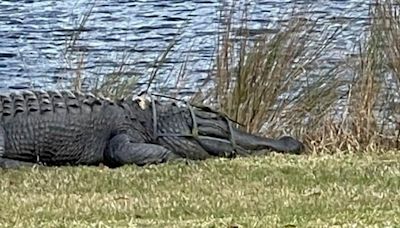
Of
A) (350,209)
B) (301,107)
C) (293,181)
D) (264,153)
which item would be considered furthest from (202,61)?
(350,209)

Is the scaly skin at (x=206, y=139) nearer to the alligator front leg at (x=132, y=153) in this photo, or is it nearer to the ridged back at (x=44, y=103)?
the alligator front leg at (x=132, y=153)

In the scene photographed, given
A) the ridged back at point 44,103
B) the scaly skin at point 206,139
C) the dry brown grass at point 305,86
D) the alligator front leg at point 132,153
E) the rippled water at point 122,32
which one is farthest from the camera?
the rippled water at point 122,32

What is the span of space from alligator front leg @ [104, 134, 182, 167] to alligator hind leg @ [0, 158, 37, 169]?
531 millimetres

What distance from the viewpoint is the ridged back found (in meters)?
7.72

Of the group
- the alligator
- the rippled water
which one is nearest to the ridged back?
the alligator

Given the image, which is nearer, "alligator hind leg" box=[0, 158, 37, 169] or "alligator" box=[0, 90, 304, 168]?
"alligator hind leg" box=[0, 158, 37, 169]

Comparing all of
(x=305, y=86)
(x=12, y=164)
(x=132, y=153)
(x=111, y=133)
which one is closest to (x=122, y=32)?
(x=305, y=86)

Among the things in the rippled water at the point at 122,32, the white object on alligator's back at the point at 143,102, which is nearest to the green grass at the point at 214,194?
the white object on alligator's back at the point at 143,102

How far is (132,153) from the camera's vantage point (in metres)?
7.60

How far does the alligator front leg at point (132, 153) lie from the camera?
7.57 meters

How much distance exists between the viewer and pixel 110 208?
5.81 m

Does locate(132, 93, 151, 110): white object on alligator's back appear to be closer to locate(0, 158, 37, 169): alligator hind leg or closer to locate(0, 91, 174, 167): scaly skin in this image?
locate(0, 91, 174, 167): scaly skin

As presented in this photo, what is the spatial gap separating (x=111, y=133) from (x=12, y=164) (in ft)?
2.54

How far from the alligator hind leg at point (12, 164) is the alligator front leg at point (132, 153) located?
0.53m
